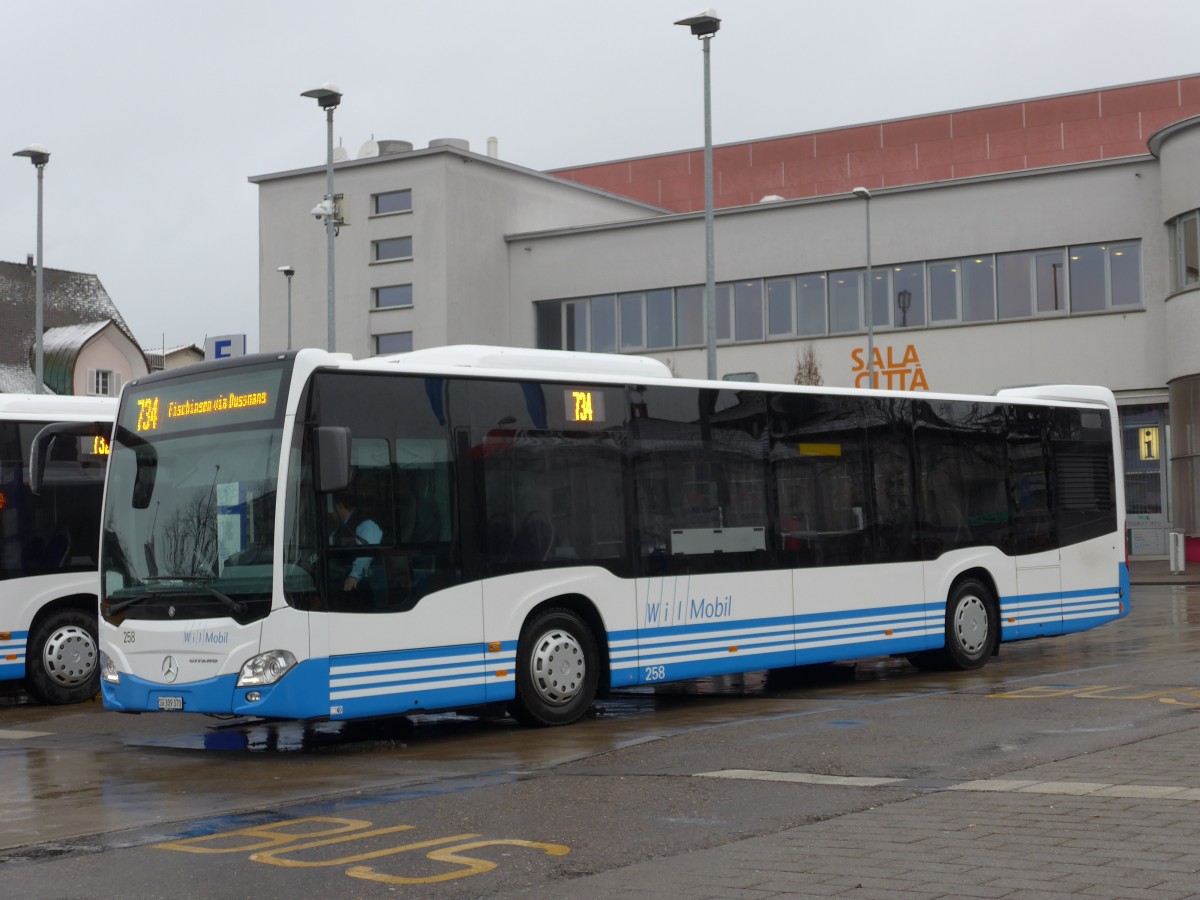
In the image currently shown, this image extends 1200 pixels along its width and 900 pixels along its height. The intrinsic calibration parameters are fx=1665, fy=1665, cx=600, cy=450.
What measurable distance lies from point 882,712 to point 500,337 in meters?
40.8

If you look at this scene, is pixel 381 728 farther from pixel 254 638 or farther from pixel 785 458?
pixel 785 458

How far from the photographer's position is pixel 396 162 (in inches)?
2117

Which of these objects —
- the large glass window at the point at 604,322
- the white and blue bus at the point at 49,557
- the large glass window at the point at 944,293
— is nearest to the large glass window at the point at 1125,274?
the large glass window at the point at 944,293

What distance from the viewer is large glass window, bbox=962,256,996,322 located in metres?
45.5

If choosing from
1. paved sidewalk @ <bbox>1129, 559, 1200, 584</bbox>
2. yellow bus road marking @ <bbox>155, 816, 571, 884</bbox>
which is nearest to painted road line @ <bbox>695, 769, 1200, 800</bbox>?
yellow bus road marking @ <bbox>155, 816, 571, 884</bbox>

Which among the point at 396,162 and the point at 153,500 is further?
the point at 396,162

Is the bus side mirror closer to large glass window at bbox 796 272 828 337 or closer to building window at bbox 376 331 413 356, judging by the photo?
large glass window at bbox 796 272 828 337

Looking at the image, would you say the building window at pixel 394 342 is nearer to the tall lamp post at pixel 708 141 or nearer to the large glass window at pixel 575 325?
the large glass window at pixel 575 325

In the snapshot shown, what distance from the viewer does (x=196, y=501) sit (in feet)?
39.7

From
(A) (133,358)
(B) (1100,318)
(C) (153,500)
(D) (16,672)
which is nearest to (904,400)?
(C) (153,500)

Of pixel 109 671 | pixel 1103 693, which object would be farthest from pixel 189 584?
pixel 1103 693

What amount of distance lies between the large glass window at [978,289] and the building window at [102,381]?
133 ft

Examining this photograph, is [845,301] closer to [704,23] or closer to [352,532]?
[704,23]

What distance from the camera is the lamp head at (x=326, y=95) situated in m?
27.9
